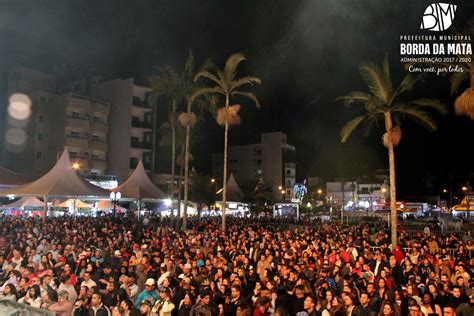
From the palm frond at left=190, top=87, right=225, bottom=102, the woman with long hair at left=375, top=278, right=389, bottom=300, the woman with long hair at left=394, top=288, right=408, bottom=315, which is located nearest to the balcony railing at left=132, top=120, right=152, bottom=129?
the palm frond at left=190, top=87, right=225, bottom=102

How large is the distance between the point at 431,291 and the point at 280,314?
11.6 ft

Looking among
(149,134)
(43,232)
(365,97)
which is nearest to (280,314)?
(365,97)

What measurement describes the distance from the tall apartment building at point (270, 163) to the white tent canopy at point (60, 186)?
55.4m

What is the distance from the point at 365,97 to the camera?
18.8m

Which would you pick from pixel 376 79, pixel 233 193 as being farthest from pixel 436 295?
pixel 233 193

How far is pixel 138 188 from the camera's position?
96.7 ft

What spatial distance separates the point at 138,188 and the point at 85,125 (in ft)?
85.7

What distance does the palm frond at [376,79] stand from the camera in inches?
731

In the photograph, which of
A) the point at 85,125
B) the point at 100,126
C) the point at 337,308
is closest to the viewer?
the point at 337,308

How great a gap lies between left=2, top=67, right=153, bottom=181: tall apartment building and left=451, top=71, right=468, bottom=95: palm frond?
140 ft

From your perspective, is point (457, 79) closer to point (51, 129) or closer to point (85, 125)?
point (85, 125)

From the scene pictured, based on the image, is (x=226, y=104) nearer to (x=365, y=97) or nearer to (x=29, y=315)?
(x=365, y=97)

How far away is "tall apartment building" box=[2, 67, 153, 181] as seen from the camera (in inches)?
2025

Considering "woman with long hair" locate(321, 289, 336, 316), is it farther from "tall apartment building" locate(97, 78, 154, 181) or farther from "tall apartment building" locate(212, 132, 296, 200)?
"tall apartment building" locate(212, 132, 296, 200)
